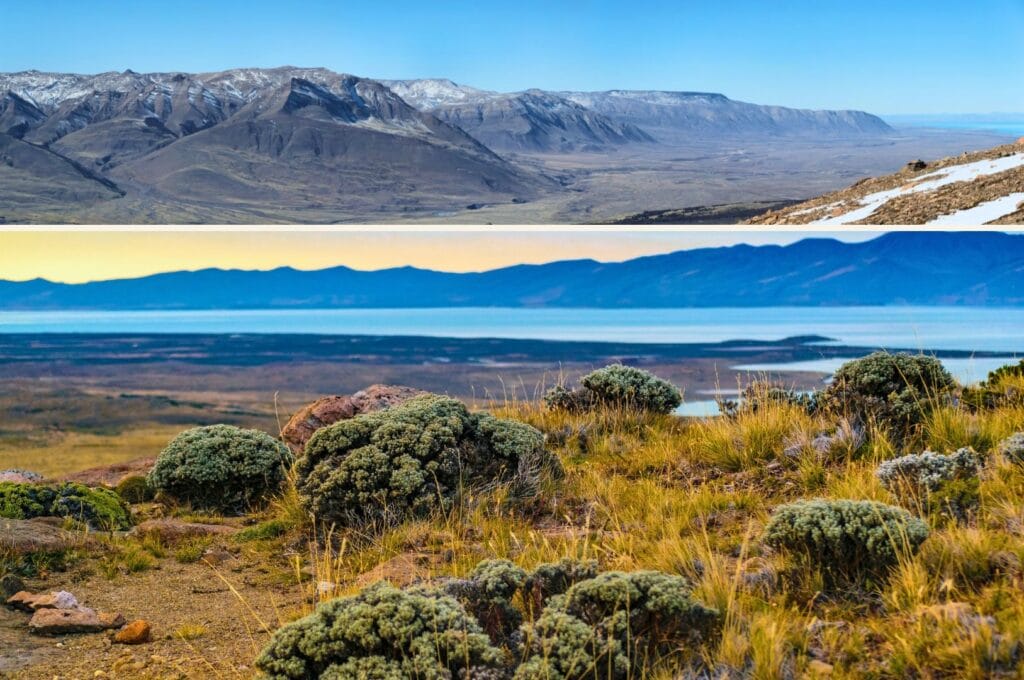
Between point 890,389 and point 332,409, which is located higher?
point 890,389

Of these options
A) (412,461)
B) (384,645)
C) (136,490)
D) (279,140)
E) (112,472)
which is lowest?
(112,472)

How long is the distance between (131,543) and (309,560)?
59.2 inches

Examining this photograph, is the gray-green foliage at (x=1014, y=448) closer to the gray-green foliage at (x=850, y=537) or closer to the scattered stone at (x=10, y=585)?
the gray-green foliage at (x=850, y=537)

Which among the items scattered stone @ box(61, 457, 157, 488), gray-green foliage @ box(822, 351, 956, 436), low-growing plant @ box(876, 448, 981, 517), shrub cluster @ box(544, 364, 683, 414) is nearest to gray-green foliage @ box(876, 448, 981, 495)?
low-growing plant @ box(876, 448, 981, 517)

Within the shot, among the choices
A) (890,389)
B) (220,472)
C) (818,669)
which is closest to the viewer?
(818,669)

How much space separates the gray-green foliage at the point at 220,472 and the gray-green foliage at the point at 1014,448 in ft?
20.2

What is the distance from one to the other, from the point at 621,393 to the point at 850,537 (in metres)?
5.49

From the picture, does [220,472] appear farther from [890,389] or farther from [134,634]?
[890,389]

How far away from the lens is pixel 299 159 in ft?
326

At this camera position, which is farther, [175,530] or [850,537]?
[175,530]

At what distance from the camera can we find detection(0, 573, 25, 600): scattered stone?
6346 millimetres

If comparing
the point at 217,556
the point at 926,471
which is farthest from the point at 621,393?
the point at 217,556

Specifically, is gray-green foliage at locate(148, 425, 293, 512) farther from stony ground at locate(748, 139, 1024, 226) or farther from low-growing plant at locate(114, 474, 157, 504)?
stony ground at locate(748, 139, 1024, 226)

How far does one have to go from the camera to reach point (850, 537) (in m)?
5.39
